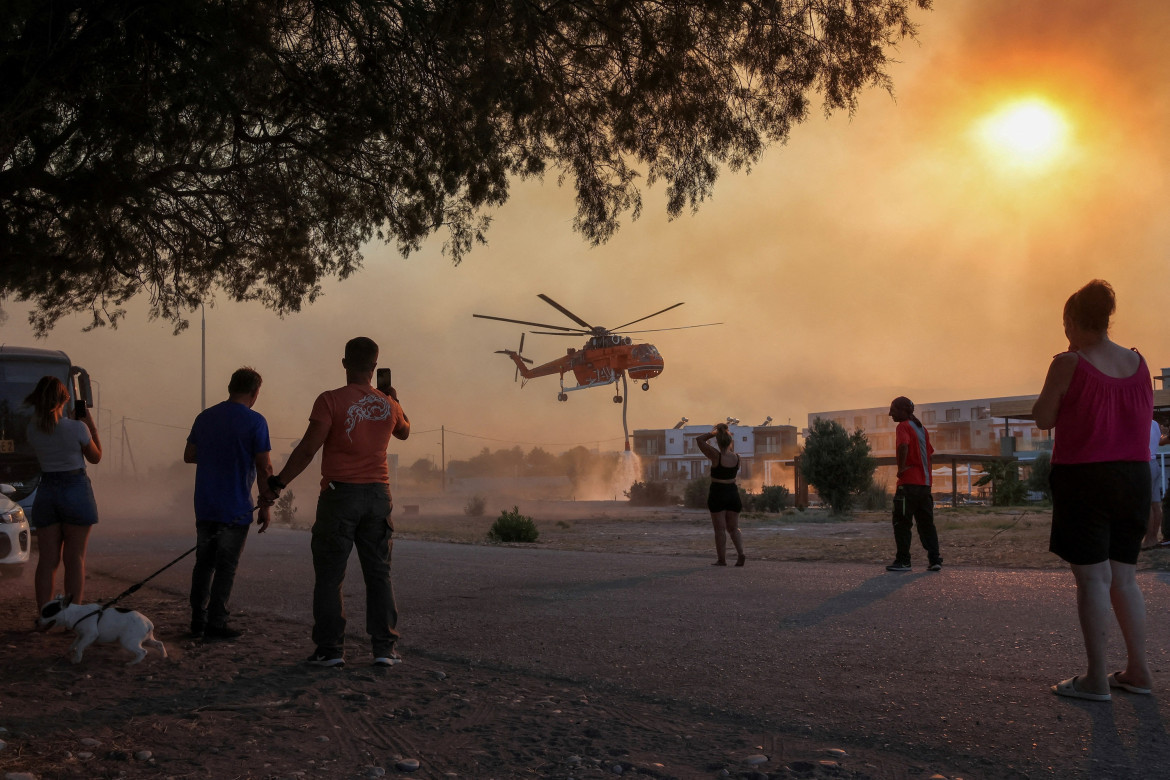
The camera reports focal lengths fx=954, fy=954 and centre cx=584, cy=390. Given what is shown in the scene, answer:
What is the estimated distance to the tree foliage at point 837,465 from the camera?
109 feet

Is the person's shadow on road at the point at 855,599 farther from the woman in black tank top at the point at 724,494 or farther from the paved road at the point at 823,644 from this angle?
the woman in black tank top at the point at 724,494

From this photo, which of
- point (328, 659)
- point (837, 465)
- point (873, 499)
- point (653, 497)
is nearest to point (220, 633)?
point (328, 659)

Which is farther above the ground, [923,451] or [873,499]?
[923,451]

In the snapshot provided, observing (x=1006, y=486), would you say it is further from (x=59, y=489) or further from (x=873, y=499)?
(x=59, y=489)

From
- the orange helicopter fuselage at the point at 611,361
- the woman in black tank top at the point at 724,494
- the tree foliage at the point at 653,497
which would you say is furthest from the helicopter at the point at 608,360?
the woman in black tank top at the point at 724,494

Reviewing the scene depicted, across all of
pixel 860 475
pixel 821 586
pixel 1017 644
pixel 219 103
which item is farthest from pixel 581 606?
pixel 860 475

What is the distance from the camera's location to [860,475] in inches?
1316

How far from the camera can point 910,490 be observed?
1052 cm

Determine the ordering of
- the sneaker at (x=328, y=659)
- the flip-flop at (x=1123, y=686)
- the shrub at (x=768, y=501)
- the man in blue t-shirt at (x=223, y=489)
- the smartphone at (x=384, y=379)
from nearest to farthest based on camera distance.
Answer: the flip-flop at (x=1123, y=686), the sneaker at (x=328, y=659), the smartphone at (x=384, y=379), the man in blue t-shirt at (x=223, y=489), the shrub at (x=768, y=501)

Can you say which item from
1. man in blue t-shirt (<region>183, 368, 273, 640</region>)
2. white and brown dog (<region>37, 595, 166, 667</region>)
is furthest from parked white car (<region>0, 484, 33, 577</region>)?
white and brown dog (<region>37, 595, 166, 667</region>)

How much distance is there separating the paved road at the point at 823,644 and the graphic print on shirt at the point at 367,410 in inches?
59.8

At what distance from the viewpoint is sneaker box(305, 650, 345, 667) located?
Result: 529cm

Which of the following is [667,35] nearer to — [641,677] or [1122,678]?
[641,677]

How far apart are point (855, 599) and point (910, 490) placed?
2981mm
